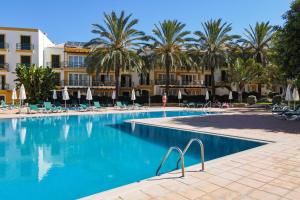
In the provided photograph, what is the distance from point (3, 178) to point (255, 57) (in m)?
39.8

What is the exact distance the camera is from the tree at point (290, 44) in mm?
17094

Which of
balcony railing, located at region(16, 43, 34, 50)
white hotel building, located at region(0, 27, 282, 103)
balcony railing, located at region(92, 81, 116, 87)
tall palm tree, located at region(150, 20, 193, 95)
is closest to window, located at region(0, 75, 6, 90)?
white hotel building, located at region(0, 27, 282, 103)

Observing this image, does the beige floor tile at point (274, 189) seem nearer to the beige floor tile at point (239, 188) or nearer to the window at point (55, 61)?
the beige floor tile at point (239, 188)

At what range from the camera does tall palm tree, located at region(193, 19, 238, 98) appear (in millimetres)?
36969

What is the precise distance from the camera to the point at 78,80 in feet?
139

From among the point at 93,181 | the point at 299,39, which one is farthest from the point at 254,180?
the point at 299,39

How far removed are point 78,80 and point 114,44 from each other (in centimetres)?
1189

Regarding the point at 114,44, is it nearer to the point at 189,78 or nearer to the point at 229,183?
the point at 189,78

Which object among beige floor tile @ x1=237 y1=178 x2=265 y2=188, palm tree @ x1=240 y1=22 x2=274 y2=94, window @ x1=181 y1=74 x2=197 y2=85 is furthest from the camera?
window @ x1=181 y1=74 x2=197 y2=85

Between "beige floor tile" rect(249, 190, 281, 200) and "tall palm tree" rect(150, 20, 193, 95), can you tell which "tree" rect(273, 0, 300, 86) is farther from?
"tall palm tree" rect(150, 20, 193, 95)

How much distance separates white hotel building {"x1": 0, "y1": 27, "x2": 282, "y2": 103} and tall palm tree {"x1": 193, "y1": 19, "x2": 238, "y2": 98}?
3.64m

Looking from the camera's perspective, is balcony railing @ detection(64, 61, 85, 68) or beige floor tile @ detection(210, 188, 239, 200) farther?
balcony railing @ detection(64, 61, 85, 68)

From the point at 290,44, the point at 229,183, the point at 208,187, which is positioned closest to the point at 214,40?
the point at 290,44

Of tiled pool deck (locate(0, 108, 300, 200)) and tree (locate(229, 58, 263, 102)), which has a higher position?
tree (locate(229, 58, 263, 102))
